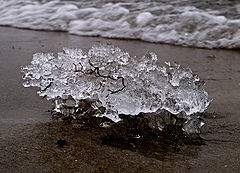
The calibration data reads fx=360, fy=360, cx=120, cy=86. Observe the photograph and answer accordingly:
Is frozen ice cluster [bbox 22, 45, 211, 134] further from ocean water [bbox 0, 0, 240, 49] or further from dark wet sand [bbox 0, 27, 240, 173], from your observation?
ocean water [bbox 0, 0, 240, 49]

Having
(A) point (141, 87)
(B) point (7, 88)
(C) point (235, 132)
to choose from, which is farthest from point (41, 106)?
(C) point (235, 132)

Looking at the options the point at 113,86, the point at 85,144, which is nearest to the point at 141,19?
the point at 113,86

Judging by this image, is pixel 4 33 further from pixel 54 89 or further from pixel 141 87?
pixel 141 87

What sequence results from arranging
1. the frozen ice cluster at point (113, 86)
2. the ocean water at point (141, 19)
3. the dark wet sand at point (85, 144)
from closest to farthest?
the dark wet sand at point (85, 144) < the frozen ice cluster at point (113, 86) < the ocean water at point (141, 19)

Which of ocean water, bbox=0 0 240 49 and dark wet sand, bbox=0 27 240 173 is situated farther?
ocean water, bbox=0 0 240 49

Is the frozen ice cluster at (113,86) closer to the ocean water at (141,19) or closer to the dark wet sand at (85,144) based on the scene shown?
the dark wet sand at (85,144)

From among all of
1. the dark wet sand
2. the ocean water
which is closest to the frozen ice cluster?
the dark wet sand

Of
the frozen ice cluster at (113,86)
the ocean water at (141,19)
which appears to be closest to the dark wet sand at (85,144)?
the frozen ice cluster at (113,86)
